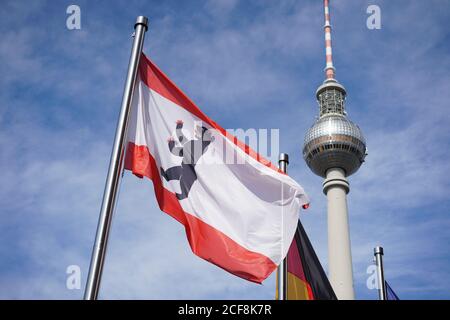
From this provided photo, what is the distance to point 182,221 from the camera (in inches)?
410

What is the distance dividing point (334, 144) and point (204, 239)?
243 feet

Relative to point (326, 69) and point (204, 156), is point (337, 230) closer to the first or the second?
point (326, 69)

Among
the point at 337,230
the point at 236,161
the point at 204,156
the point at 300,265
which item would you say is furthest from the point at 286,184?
the point at 337,230

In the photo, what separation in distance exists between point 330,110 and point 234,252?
268 feet

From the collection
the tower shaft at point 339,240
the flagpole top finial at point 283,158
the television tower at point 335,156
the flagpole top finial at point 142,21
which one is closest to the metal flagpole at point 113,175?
the flagpole top finial at point 142,21

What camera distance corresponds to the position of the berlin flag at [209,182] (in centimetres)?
1038

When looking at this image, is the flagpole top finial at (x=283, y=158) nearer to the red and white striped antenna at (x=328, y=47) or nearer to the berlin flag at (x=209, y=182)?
the berlin flag at (x=209, y=182)

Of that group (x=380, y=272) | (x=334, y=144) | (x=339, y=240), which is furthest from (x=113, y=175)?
(x=334, y=144)

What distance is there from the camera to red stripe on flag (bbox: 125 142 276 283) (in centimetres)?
1020

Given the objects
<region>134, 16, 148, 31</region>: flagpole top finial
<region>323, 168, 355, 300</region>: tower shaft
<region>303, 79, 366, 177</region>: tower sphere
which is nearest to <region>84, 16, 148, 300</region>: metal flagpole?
<region>134, 16, 148, 31</region>: flagpole top finial

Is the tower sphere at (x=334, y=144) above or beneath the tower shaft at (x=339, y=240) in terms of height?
above

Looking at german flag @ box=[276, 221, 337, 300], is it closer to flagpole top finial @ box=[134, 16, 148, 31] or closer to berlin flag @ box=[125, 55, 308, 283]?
berlin flag @ box=[125, 55, 308, 283]

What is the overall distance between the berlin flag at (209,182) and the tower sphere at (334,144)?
72708 millimetres
